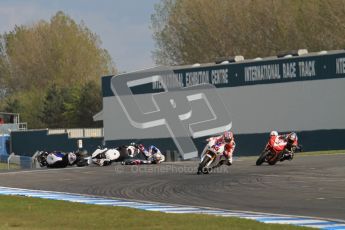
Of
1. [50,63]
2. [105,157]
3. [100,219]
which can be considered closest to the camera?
[100,219]

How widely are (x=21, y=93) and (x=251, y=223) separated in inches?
4670

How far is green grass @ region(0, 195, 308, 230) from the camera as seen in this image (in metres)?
14.9

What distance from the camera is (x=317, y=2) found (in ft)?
277

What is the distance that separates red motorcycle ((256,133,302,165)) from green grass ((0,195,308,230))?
16175mm

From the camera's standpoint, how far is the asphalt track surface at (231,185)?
19.2 metres

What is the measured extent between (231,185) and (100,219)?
926 cm

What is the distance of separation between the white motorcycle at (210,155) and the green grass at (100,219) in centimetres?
1136

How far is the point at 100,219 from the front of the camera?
16.3 metres

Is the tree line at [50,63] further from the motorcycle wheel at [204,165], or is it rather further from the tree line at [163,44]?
the motorcycle wheel at [204,165]

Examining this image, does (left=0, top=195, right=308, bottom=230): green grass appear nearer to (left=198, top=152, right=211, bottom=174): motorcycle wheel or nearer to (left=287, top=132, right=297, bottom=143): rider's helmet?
(left=198, top=152, right=211, bottom=174): motorcycle wheel

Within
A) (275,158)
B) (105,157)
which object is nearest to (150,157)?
(105,157)

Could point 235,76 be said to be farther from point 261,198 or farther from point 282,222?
point 282,222

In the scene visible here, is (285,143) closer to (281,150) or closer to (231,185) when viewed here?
(281,150)

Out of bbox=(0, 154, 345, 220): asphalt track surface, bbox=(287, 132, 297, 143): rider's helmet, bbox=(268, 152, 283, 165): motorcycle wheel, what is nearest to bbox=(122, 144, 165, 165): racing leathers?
bbox=(0, 154, 345, 220): asphalt track surface
